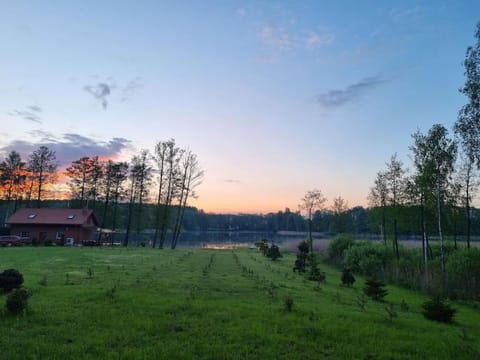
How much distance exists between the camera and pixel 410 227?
26297 millimetres

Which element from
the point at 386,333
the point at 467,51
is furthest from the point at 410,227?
the point at 386,333

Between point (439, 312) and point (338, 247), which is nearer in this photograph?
point (439, 312)

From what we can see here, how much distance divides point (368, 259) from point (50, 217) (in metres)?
39.5

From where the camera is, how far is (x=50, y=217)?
45312 millimetres

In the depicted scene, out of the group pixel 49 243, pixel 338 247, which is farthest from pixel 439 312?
pixel 49 243

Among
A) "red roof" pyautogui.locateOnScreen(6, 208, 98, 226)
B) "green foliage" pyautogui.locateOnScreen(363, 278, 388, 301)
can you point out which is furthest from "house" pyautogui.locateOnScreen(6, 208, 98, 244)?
"green foliage" pyautogui.locateOnScreen(363, 278, 388, 301)

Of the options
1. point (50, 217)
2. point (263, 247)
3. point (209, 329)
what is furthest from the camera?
point (50, 217)

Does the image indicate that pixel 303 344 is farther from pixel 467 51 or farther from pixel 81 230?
pixel 81 230

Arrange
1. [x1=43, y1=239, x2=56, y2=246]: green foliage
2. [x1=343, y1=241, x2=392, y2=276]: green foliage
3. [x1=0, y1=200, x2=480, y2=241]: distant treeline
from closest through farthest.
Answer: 1. [x1=343, y1=241, x2=392, y2=276]: green foliage
2. [x1=0, y1=200, x2=480, y2=241]: distant treeline
3. [x1=43, y1=239, x2=56, y2=246]: green foliage

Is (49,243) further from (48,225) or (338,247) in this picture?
(338,247)

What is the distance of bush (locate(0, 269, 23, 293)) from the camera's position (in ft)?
36.3

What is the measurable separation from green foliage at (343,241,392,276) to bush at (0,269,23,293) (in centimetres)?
2009

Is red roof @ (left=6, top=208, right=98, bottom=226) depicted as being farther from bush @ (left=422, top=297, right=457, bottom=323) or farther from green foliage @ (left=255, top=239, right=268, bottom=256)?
bush @ (left=422, top=297, right=457, bottom=323)

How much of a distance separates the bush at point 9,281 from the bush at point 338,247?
25614 millimetres
